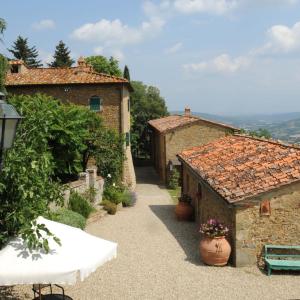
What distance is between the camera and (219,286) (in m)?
10.4

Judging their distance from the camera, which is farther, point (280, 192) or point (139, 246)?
point (139, 246)

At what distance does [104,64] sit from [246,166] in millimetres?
33746

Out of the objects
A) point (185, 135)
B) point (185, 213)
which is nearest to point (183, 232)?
point (185, 213)

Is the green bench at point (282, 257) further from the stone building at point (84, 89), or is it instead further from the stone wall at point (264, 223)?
the stone building at point (84, 89)

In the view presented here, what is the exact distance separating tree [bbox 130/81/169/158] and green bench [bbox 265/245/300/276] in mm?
33735

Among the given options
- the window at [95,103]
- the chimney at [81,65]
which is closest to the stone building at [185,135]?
the window at [95,103]

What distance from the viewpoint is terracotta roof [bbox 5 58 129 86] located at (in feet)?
86.8

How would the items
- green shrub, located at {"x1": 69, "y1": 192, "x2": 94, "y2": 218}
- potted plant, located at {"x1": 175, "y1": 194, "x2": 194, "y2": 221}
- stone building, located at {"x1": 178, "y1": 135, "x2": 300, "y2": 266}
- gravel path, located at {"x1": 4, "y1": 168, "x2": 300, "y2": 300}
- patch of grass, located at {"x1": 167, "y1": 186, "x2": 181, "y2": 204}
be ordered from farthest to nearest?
1. patch of grass, located at {"x1": 167, "y1": 186, "x2": 181, "y2": 204}
2. potted plant, located at {"x1": 175, "y1": 194, "x2": 194, "y2": 221}
3. green shrub, located at {"x1": 69, "y1": 192, "x2": 94, "y2": 218}
4. stone building, located at {"x1": 178, "y1": 135, "x2": 300, "y2": 266}
5. gravel path, located at {"x1": 4, "y1": 168, "x2": 300, "y2": 300}

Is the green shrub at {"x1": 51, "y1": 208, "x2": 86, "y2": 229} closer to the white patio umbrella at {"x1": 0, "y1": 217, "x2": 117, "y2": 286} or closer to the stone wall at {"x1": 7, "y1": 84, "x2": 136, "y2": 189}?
the white patio umbrella at {"x1": 0, "y1": 217, "x2": 117, "y2": 286}

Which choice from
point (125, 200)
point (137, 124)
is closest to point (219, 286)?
point (125, 200)

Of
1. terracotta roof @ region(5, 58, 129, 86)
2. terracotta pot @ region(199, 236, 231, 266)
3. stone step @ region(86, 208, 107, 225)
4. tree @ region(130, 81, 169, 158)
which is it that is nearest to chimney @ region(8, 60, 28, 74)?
terracotta roof @ region(5, 58, 129, 86)

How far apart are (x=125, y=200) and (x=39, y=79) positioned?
10195mm

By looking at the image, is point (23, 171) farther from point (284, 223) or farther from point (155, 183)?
point (155, 183)

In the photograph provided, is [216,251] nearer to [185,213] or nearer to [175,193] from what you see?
[185,213]
